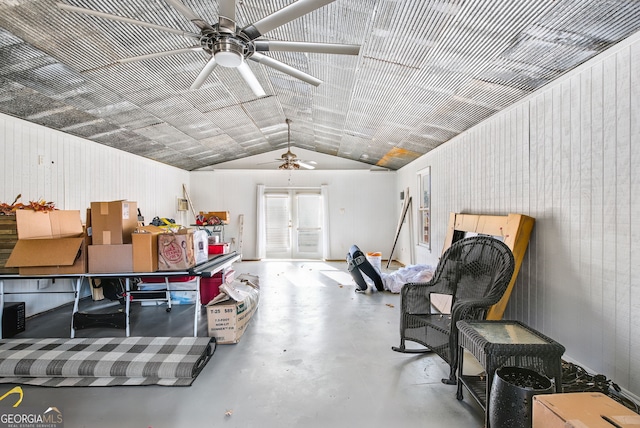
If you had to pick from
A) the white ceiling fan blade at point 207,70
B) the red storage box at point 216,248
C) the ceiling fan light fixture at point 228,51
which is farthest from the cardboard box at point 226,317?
the ceiling fan light fixture at point 228,51

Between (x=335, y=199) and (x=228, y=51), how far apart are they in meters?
6.55

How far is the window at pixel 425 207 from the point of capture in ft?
18.9

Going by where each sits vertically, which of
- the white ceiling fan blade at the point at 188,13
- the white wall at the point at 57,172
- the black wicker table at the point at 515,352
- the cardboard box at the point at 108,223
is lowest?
the black wicker table at the point at 515,352

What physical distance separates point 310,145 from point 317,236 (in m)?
2.53

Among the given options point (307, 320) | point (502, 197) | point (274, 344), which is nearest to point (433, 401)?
point (274, 344)

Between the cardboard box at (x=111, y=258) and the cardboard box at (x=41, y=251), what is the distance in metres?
0.10

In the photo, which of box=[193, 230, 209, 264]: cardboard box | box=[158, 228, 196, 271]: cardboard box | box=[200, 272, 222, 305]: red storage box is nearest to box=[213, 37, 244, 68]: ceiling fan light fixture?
box=[158, 228, 196, 271]: cardboard box

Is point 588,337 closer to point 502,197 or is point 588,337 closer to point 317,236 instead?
point 502,197

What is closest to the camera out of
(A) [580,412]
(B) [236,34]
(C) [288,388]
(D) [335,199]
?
(A) [580,412]

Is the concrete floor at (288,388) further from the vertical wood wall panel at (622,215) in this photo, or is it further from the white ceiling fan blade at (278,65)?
the white ceiling fan blade at (278,65)

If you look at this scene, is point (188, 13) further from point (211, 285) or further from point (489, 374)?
point (211, 285)

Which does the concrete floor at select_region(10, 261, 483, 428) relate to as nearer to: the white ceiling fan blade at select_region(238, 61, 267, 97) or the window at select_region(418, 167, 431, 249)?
the white ceiling fan blade at select_region(238, 61, 267, 97)

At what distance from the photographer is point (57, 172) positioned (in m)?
4.17

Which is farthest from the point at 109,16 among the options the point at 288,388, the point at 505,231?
the point at 505,231
